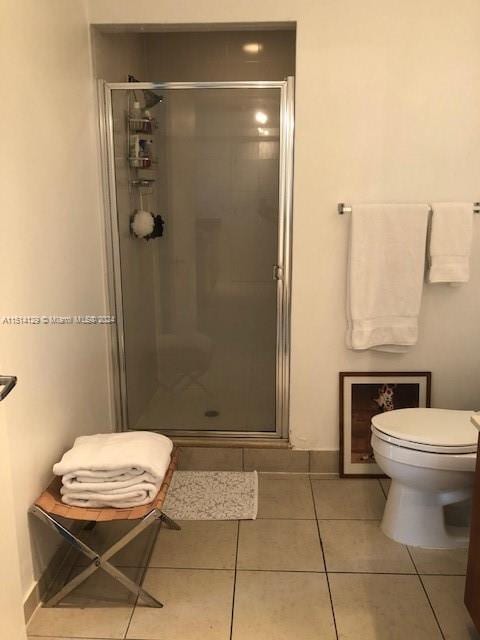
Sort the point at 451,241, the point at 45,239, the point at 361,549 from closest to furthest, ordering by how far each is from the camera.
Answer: the point at 45,239 < the point at 361,549 < the point at 451,241

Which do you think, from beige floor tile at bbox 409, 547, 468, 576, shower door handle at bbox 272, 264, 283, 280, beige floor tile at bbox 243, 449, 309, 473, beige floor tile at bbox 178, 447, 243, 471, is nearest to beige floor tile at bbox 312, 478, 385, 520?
beige floor tile at bbox 243, 449, 309, 473

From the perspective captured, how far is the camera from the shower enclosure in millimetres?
2750

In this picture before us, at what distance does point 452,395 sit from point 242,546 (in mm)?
1267

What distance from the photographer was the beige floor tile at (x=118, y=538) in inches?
87.7

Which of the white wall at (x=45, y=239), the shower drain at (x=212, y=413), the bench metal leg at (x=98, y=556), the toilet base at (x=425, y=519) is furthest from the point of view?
the shower drain at (x=212, y=413)

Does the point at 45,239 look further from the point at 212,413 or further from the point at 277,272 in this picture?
the point at 212,413

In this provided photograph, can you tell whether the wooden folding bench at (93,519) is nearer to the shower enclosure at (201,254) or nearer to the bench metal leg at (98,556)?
the bench metal leg at (98,556)

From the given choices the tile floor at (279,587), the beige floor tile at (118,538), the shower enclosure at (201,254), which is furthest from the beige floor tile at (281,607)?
the shower enclosure at (201,254)

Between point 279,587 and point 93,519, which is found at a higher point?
point 93,519

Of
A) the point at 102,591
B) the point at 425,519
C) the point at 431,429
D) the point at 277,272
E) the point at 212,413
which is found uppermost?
the point at 277,272

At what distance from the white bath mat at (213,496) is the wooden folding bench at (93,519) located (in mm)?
577

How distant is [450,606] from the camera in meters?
1.96

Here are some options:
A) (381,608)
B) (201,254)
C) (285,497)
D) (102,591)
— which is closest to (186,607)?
(102,591)

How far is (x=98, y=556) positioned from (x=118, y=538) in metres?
0.39
